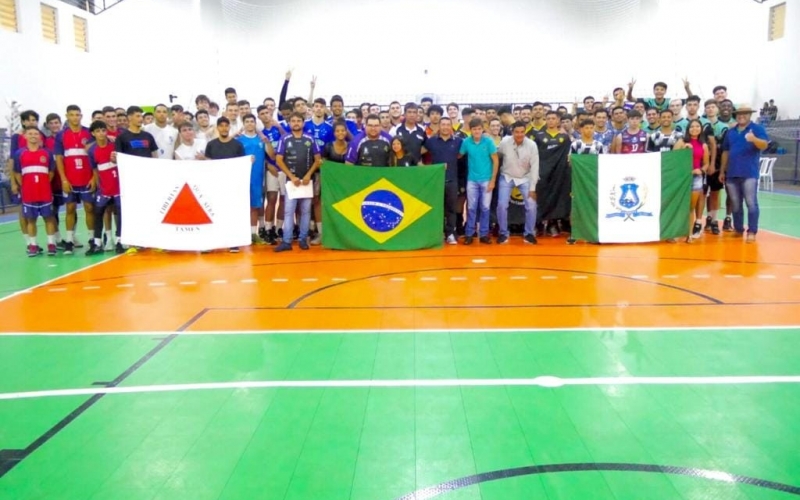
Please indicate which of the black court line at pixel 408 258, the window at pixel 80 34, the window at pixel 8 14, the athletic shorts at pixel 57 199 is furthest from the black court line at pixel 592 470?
the window at pixel 80 34

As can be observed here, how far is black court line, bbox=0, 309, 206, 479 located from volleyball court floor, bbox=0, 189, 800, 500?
0.01m

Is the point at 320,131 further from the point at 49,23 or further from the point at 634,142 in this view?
the point at 49,23

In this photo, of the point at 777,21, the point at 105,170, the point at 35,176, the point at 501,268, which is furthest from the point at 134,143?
the point at 777,21

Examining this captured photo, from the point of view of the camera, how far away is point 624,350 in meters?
4.20

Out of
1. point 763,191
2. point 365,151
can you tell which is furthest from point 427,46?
point 365,151

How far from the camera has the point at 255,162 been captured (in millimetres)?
8641

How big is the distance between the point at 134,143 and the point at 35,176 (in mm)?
1294

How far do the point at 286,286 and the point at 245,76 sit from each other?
15694 mm

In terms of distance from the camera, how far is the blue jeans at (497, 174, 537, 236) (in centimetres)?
855

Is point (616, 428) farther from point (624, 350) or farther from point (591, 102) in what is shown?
point (591, 102)

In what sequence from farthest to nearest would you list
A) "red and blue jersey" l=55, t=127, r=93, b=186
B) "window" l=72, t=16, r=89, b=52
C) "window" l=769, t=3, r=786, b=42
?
"window" l=769, t=3, r=786, b=42
"window" l=72, t=16, r=89, b=52
"red and blue jersey" l=55, t=127, r=93, b=186

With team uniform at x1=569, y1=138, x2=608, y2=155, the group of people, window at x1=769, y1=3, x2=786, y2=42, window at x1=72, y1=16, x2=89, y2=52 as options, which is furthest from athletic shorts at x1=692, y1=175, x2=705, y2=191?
window at x1=72, y1=16, x2=89, y2=52

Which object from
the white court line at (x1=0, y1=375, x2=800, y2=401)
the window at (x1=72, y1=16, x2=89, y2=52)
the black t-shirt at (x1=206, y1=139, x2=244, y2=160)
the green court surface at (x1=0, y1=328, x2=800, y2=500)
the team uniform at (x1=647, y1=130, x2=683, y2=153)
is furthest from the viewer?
the window at (x1=72, y1=16, x2=89, y2=52)

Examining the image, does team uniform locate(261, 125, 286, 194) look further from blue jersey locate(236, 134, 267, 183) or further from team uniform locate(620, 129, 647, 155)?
team uniform locate(620, 129, 647, 155)
